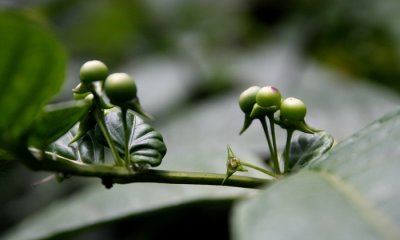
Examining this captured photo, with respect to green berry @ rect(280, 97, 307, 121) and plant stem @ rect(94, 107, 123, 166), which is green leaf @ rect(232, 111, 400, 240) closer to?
green berry @ rect(280, 97, 307, 121)

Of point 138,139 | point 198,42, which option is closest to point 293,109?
point 138,139

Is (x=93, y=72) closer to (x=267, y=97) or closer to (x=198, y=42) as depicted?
(x=267, y=97)

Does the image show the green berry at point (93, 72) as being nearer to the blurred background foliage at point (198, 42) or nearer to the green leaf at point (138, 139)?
the green leaf at point (138, 139)

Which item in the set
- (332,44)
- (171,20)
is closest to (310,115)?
(332,44)

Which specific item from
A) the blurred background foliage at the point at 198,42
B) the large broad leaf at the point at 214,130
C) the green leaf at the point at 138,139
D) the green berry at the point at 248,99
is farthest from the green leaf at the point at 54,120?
the blurred background foliage at the point at 198,42

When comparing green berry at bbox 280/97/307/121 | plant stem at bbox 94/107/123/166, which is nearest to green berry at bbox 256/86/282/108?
green berry at bbox 280/97/307/121

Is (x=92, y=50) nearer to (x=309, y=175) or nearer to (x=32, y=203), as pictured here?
(x=32, y=203)
